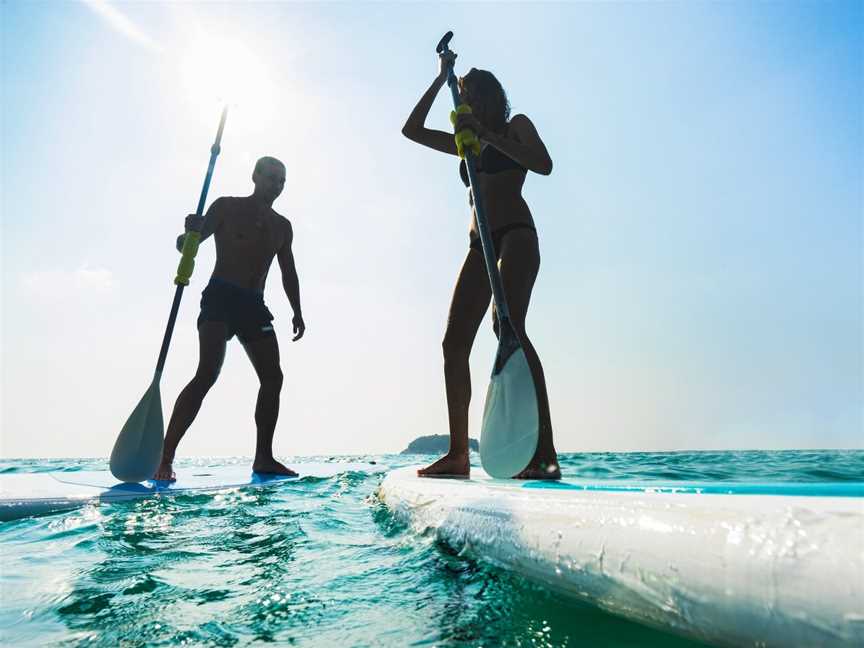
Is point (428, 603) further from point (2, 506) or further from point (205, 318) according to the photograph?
point (205, 318)

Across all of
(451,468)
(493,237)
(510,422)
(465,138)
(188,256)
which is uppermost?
(465,138)

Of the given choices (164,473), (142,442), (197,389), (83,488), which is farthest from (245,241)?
(83,488)

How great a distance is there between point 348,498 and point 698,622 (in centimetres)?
279

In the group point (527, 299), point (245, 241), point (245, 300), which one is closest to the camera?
point (527, 299)

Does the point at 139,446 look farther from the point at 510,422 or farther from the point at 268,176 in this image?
the point at 510,422

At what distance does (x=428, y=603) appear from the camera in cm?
118

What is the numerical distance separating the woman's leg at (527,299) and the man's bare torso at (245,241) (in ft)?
9.34

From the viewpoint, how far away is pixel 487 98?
9.96 ft

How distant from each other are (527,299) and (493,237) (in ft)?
1.35

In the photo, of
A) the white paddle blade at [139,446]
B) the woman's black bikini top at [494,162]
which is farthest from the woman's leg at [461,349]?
the white paddle blade at [139,446]

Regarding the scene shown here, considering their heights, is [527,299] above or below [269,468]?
above

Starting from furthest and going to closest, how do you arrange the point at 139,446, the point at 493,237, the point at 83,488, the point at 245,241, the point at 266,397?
1. the point at 266,397
2. the point at 245,241
3. the point at 139,446
4. the point at 83,488
5. the point at 493,237

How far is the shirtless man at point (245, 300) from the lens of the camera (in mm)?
4371

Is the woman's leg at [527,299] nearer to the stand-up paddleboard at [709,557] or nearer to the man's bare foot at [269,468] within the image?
the stand-up paddleboard at [709,557]
